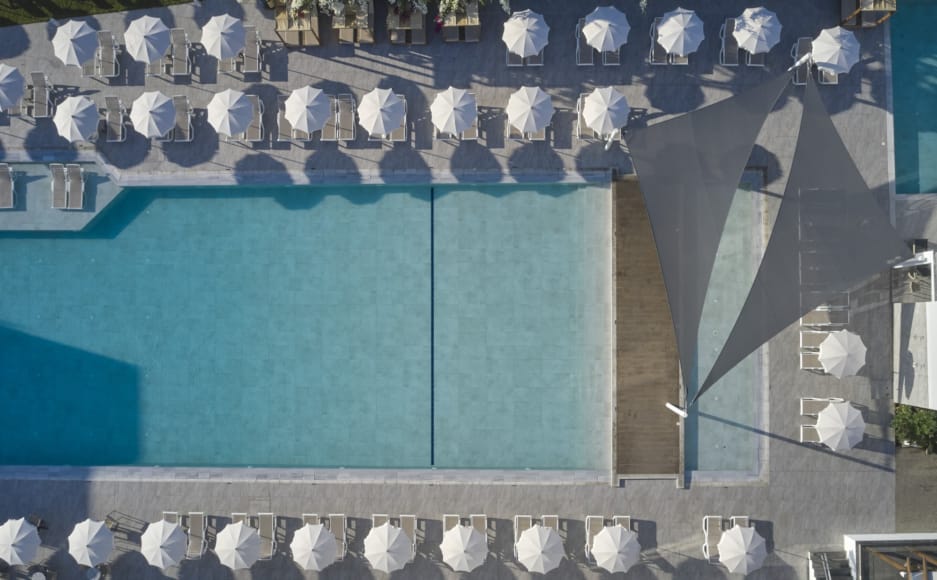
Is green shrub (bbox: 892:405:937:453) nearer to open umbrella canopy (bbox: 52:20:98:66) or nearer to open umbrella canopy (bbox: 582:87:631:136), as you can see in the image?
open umbrella canopy (bbox: 582:87:631:136)

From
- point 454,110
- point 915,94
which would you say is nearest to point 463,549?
point 454,110

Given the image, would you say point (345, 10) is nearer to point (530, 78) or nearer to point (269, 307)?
point (530, 78)

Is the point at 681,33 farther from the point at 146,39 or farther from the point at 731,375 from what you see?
the point at 146,39

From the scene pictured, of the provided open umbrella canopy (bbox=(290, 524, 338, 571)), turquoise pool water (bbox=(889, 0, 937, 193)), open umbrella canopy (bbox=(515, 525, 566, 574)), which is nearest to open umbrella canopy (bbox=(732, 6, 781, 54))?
turquoise pool water (bbox=(889, 0, 937, 193))

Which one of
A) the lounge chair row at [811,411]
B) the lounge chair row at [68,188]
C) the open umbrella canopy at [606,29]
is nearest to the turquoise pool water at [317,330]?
the lounge chair row at [68,188]

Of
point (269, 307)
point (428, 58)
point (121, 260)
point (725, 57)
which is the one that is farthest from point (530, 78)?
point (121, 260)

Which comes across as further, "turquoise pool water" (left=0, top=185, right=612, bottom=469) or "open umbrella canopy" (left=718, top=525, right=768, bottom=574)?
"turquoise pool water" (left=0, top=185, right=612, bottom=469)

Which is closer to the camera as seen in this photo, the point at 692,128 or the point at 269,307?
the point at 692,128
